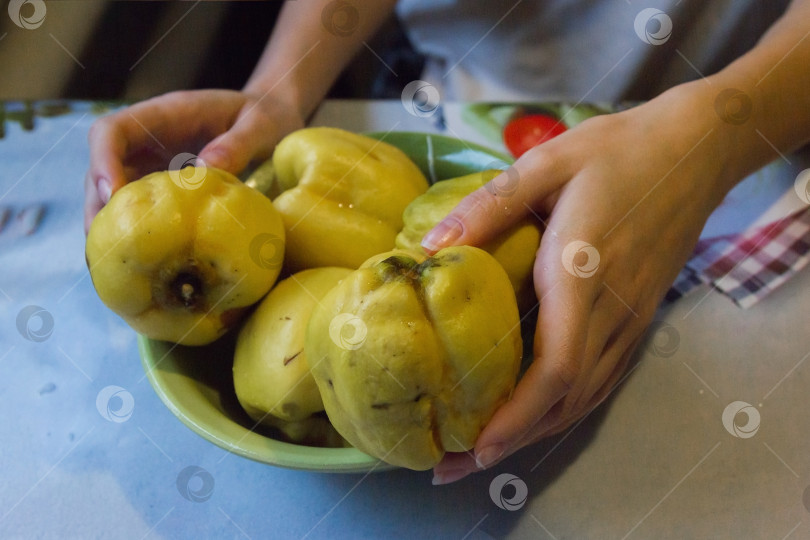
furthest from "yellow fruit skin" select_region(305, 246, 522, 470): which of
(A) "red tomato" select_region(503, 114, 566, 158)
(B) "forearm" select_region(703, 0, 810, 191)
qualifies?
(A) "red tomato" select_region(503, 114, 566, 158)

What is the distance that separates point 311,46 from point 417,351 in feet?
2.38

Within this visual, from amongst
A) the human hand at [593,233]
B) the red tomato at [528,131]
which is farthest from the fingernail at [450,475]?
the red tomato at [528,131]

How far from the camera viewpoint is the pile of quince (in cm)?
42

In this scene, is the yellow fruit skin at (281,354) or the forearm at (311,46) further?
the forearm at (311,46)

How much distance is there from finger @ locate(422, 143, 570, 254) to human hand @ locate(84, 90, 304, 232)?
31cm

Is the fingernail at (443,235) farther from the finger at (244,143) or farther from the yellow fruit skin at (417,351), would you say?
the finger at (244,143)

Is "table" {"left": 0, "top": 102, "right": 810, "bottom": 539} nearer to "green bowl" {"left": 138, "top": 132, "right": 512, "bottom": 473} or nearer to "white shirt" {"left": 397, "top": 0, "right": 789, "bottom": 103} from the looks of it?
"green bowl" {"left": 138, "top": 132, "right": 512, "bottom": 473}

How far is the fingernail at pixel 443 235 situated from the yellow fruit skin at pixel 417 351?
3 centimetres

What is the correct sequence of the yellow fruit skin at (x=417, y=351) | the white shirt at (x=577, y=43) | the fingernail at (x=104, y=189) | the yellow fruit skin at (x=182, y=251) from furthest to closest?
1. the white shirt at (x=577, y=43)
2. the fingernail at (x=104, y=189)
3. the yellow fruit skin at (x=182, y=251)
4. the yellow fruit skin at (x=417, y=351)

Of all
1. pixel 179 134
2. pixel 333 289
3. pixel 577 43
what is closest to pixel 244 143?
pixel 179 134

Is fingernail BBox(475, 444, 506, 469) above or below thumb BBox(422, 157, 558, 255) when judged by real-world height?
below

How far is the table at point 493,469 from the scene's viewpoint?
0.56 m

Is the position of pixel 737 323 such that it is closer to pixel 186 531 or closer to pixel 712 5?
pixel 712 5

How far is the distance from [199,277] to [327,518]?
252 millimetres
